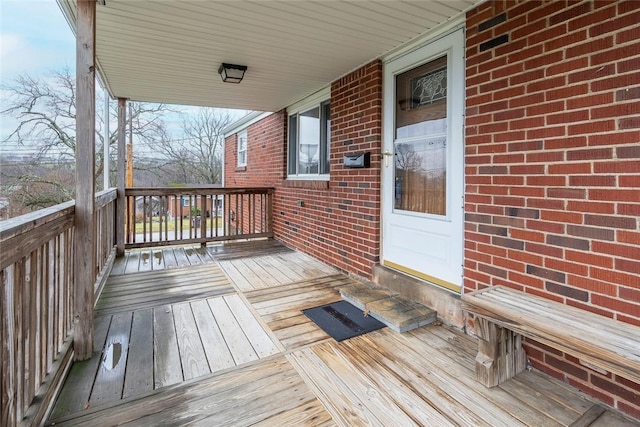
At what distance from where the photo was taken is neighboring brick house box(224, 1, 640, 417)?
65.3 inches

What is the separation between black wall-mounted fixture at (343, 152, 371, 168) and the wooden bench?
6.04 feet

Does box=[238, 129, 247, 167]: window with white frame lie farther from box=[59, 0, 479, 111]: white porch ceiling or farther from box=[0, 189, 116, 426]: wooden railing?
box=[0, 189, 116, 426]: wooden railing

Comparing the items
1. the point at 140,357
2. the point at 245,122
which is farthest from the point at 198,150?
the point at 140,357

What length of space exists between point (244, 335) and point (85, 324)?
1.03 metres

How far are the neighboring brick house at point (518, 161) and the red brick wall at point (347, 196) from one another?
0.07 ft

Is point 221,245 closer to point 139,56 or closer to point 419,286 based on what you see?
point 139,56

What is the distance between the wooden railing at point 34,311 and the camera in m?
1.26

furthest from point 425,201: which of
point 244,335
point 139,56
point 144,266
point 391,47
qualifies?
point 144,266

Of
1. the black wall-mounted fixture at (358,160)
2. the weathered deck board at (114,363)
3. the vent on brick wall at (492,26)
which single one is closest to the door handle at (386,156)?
the black wall-mounted fixture at (358,160)

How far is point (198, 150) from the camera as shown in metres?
16.0

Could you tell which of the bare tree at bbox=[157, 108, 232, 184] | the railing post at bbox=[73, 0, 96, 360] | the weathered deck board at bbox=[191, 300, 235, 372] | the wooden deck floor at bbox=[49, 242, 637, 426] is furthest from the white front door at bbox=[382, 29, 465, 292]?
the bare tree at bbox=[157, 108, 232, 184]

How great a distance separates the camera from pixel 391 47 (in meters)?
3.10

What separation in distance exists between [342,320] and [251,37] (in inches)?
101

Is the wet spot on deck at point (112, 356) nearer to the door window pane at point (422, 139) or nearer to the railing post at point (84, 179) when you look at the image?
the railing post at point (84, 179)
